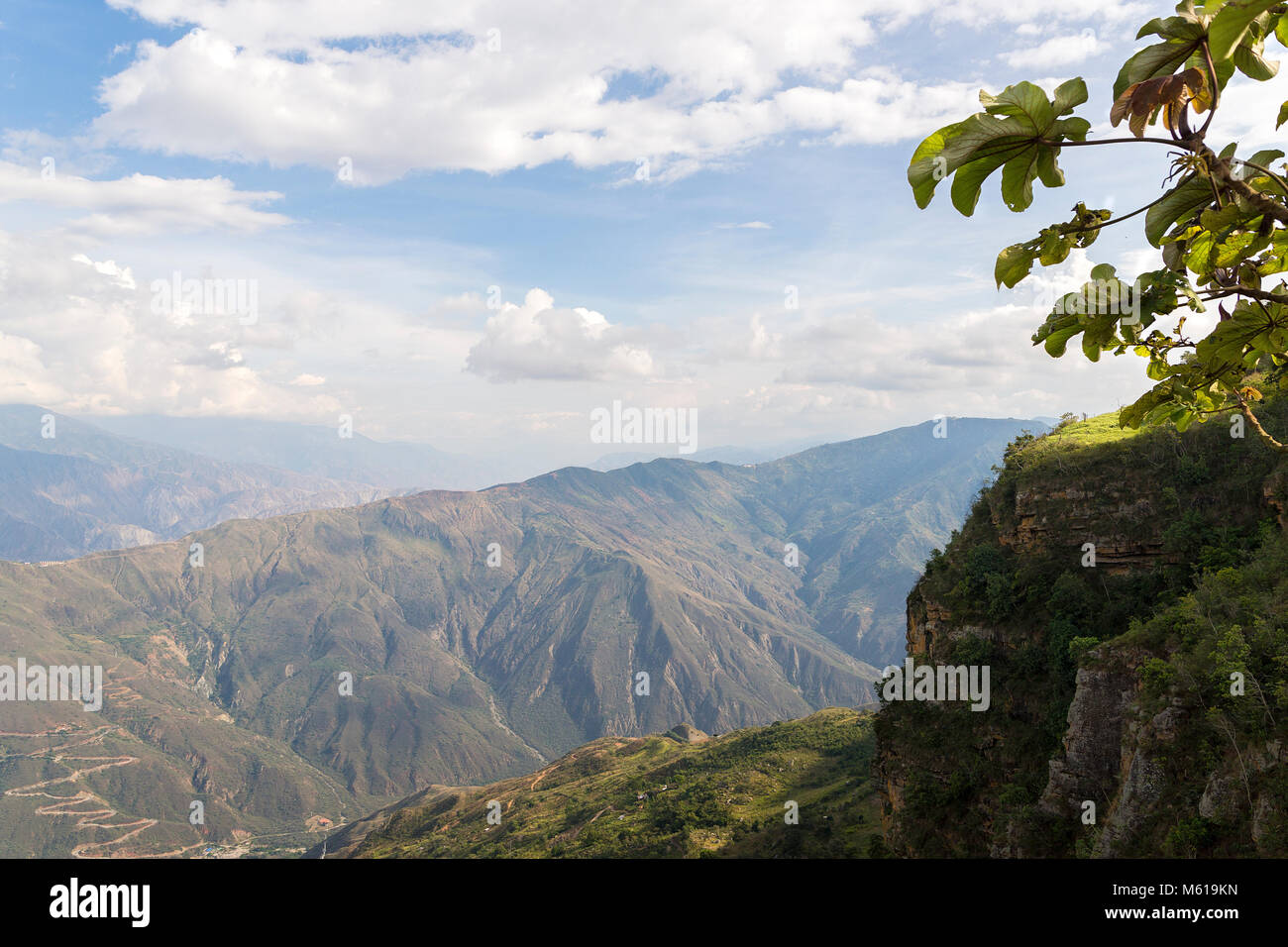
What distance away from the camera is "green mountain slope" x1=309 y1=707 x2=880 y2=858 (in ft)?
161

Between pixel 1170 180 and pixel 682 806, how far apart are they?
7366 cm

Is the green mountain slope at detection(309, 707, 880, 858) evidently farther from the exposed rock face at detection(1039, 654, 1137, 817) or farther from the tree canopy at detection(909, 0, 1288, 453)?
the tree canopy at detection(909, 0, 1288, 453)

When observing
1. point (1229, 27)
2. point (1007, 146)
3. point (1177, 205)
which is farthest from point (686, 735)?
point (1229, 27)

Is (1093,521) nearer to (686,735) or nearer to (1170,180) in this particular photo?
(1170,180)

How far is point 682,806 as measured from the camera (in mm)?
67250

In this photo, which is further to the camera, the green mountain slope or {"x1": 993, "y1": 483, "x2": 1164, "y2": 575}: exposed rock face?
the green mountain slope

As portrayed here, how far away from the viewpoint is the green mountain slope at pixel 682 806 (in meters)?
49.2

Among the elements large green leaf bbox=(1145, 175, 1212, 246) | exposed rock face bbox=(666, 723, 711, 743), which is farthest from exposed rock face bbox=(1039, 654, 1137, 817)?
exposed rock face bbox=(666, 723, 711, 743)

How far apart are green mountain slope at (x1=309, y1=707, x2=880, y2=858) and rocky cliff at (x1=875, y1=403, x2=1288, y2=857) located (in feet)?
36.7

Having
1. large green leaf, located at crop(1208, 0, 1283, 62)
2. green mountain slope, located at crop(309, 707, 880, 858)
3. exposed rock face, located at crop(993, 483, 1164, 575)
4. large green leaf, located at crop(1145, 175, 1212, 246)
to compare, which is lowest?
green mountain slope, located at crop(309, 707, 880, 858)

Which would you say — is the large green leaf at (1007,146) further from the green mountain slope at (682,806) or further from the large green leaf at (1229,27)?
the green mountain slope at (682,806)

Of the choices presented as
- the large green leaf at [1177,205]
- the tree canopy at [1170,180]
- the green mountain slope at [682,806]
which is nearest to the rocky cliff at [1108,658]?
the green mountain slope at [682,806]

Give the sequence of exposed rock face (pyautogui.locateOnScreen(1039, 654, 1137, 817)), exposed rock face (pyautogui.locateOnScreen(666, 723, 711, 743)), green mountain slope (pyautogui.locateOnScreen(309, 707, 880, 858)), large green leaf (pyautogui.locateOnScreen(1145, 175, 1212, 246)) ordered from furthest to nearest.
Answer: exposed rock face (pyautogui.locateOnScreen(666, 723, 711, 743)) → green mountain slope (pyautogui.locateOnScreen(309, 707, 880, 858)) → exposed rock face (pyautogui.locateOnScreen(1039, 654, 1137, 817)) → large green leaf (pyautogui.locateOnScreen(1145, 175, 1212, 246))
